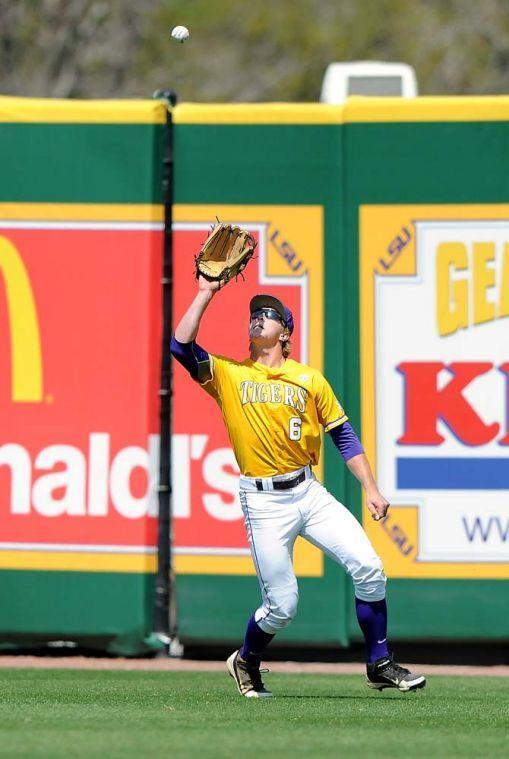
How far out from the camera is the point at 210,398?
8.29 meters

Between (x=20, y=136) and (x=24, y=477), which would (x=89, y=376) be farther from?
(x=20, y=136)

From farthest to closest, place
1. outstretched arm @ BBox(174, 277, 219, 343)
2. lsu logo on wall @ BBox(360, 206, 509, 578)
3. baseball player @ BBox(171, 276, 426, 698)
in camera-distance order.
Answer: lsu logo on wall @ BBox(360, 206, 509, 578) → baseball player @ BBox(171, 276, 426, 698) → outstretched arm @ BBox(174, 277, 219, 343)

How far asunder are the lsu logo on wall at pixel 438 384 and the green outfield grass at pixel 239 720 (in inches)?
46.8

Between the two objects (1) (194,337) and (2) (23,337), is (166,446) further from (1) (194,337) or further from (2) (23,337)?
(1) (194,337)

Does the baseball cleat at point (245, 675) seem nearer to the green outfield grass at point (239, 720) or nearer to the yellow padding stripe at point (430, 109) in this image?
the green outfield grass at point (239, 720)

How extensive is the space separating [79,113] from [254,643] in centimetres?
372

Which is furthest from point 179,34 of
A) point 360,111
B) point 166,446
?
point 166,446

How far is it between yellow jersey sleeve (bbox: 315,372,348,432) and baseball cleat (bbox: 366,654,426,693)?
1090 millimetres

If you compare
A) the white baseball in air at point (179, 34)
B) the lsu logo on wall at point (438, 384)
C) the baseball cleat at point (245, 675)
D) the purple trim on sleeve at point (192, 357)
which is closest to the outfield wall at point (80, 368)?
the white baseball in air at point (179, 34)

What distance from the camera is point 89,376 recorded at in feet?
27.3

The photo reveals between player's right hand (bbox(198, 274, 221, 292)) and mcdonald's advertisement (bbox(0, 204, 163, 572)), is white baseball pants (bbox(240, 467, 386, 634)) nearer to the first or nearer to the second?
player's right hand (bbox(198, 274, 221, 292))

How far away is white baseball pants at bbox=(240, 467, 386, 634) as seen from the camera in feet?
19.8

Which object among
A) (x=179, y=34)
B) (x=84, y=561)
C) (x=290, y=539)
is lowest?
(x=84, y=561)

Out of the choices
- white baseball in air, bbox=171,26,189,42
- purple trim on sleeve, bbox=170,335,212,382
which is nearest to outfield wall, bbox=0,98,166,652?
white baseball in air, bbox=171,26,189,42
